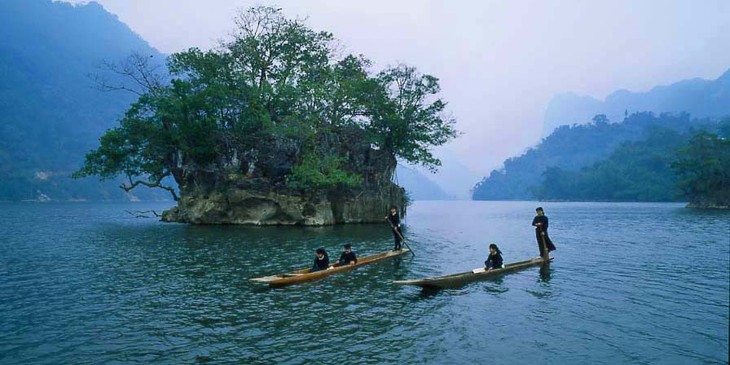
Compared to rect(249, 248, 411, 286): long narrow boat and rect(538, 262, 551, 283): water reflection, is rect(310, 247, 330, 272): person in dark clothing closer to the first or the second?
rect(249, 248, 411, 286): long narrow boat

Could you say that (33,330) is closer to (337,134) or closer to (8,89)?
(337,134)

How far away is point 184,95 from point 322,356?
45.2 metres

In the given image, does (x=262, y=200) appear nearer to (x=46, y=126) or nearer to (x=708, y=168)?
(x=708, y=168)

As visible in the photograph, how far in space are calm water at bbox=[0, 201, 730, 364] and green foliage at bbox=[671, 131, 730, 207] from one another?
237 ft

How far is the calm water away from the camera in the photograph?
10.7 metres

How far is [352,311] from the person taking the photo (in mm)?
14438

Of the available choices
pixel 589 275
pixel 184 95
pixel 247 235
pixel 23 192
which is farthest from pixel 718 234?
pixel 23 192

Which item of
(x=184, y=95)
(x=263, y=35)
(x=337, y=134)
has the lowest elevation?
(x=337, y=134)

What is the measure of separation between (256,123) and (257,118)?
117cm

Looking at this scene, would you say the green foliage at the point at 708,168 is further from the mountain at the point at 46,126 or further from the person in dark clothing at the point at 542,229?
the mountain at the point at 46,126

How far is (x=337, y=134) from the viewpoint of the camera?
176 feet

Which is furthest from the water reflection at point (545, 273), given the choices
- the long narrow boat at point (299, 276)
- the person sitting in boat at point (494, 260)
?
the long narrow boat at point (299, 276)

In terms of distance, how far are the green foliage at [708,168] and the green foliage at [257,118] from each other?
65.6 metres

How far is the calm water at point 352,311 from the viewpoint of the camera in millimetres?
10688
